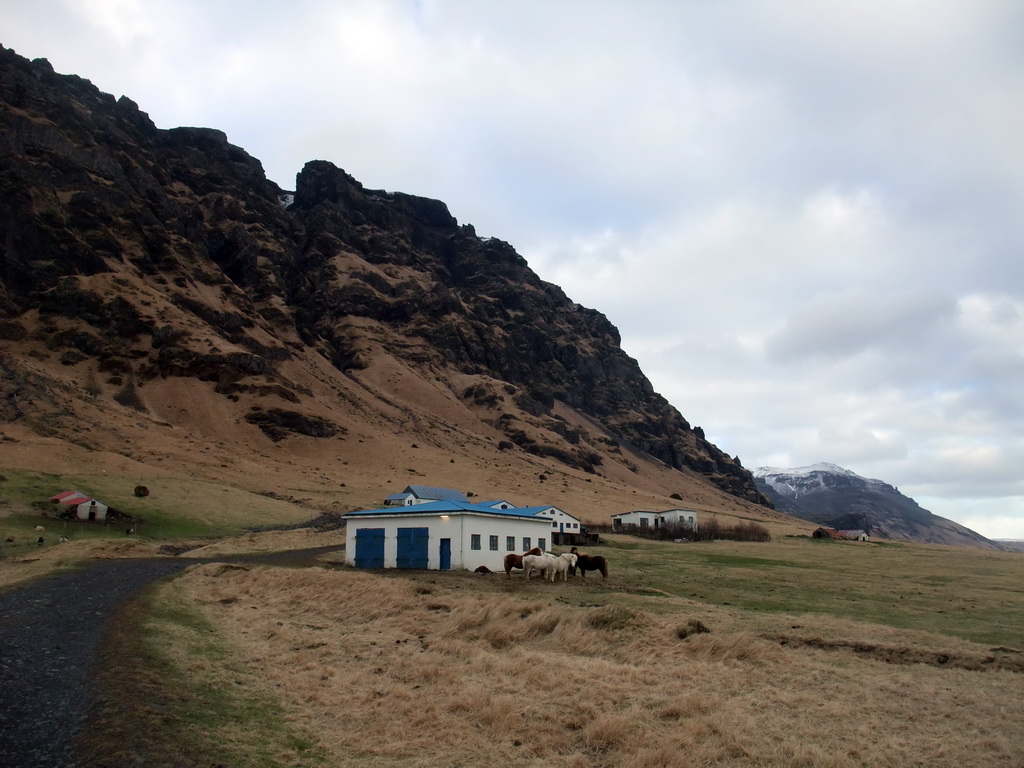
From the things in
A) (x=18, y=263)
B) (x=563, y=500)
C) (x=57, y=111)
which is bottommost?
(x=563, y=500)

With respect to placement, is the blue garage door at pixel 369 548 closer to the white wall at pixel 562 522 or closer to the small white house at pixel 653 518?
the white wall at pixel 562 522

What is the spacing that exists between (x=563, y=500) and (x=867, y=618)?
93897mm

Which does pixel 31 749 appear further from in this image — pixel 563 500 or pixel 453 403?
pixel 453 403

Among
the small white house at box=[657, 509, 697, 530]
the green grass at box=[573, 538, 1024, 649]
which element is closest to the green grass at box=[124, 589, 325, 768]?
the green grass at box=[573, 538, 1024, 649]

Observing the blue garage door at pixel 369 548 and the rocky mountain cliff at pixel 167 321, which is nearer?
the blue garage door at pixel 369 548

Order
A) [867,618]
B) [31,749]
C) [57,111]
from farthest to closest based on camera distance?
[57,111], [867,618], [31,749]

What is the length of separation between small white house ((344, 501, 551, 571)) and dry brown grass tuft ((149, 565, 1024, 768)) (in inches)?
696

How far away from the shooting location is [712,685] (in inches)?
622

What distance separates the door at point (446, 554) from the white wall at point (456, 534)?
0.80 ft

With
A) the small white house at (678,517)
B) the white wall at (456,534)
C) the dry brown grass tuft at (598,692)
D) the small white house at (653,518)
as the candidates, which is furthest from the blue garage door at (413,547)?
the small white house at (678,517)

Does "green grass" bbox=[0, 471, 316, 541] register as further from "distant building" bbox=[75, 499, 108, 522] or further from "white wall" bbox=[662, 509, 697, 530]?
"white wall" bbox=[662, 509, 697, 530]

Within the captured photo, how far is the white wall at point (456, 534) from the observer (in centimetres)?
4228

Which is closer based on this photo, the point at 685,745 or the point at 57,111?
the point at 685,745

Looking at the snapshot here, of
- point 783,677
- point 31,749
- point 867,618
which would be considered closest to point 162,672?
point 31,749
